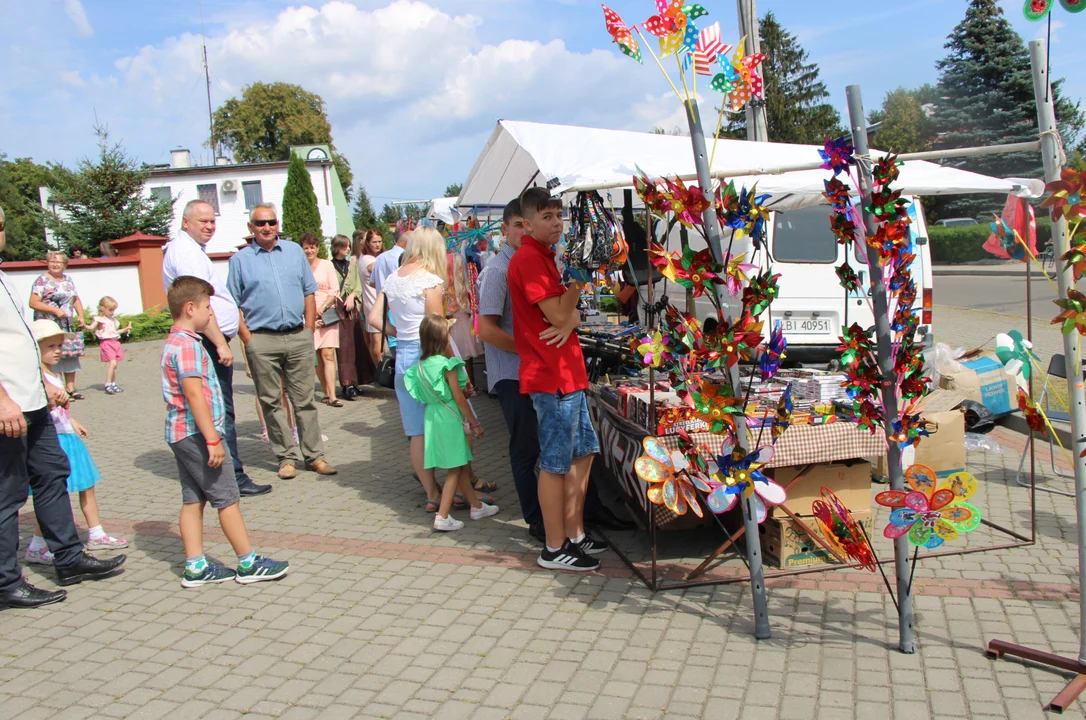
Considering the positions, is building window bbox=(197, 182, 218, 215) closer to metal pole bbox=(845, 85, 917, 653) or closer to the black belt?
the black belt

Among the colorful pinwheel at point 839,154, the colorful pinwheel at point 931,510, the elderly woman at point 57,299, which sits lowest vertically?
the colorful pinwheel at point 931,510

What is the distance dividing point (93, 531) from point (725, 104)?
4.27 metres

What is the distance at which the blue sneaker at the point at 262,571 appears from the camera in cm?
425

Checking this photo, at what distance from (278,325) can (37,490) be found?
2140 millimetres

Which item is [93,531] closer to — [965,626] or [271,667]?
[271,667]

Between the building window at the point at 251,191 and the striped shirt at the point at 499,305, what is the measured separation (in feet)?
120

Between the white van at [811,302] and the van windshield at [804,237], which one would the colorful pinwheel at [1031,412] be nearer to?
the white van at [811,302]

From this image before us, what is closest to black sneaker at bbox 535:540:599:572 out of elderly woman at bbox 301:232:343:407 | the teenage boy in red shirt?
the teenage boy in red shirt

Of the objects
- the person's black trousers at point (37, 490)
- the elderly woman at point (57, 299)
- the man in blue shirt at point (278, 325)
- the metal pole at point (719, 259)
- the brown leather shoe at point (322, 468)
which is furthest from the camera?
the elderly woman at point (57, 299)

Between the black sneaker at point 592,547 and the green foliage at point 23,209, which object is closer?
the black sneaker at point 592,547

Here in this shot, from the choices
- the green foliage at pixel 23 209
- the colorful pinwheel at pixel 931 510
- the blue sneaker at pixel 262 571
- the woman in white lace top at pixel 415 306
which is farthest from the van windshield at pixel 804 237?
the green foliage at pixel 23 209

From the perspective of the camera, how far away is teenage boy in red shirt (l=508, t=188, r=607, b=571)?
385 centimetres

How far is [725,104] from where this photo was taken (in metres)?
3.37

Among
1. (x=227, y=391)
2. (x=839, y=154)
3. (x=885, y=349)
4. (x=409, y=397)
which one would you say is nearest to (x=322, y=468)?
(x=227, y=391)
